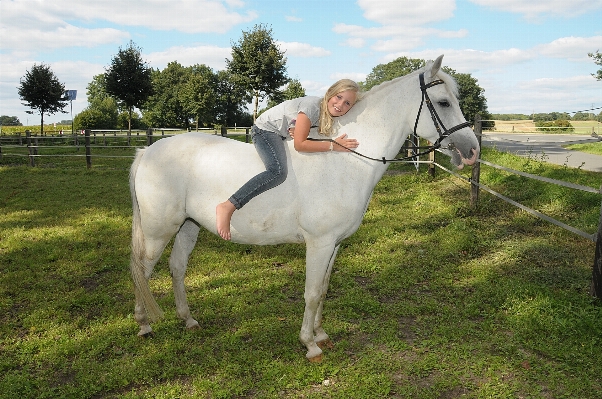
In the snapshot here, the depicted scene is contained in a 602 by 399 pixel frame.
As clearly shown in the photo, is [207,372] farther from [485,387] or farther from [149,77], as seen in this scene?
[149,77]

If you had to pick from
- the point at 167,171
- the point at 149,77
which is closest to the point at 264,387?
the point at 167,171

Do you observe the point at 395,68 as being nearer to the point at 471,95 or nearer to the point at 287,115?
the point at 471,95

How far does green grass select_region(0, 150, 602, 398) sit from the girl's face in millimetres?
2213

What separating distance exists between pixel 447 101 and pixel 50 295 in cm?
513

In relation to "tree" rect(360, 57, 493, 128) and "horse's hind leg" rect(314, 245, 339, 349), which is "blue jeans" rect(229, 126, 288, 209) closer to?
"horse's hind leg" rect(314, 245, 339, 349)

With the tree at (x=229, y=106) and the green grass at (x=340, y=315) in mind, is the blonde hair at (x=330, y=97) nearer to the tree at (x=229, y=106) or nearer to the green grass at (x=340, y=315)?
the green grass at (x=340, y=315)

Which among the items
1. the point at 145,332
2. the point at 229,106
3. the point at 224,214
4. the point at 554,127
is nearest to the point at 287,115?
the point at 224,214

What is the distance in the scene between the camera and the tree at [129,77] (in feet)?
95.6

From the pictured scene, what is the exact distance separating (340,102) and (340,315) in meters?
2.41

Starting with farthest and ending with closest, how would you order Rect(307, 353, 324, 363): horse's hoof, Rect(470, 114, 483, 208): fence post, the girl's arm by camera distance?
Rect(470, 114, 483, 208): fence post → Rect(307, 353, 324, 363): horse's hoof → the girl's arm

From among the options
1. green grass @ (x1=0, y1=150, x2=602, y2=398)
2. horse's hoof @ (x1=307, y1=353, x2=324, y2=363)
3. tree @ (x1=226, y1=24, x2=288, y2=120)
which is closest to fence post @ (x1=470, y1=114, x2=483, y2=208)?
green grass @ (x1=0, y1=150, x2=602, y2=398)

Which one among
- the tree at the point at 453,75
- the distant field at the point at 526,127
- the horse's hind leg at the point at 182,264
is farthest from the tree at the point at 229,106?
the horse's hind leg at the point at 182,264

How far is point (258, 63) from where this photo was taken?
29516 mm

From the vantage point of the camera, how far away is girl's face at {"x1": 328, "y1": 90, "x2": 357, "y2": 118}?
3.43 meters
